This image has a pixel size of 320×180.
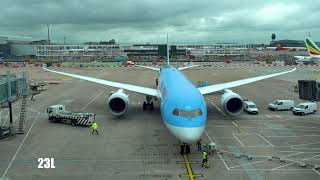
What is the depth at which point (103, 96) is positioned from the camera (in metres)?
56.4

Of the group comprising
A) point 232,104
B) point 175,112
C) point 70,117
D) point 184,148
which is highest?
point 175,112

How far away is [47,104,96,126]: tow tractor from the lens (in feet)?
116

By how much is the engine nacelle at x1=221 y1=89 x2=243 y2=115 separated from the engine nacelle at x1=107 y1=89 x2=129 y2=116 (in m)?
9.50

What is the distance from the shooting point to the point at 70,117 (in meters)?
36.0

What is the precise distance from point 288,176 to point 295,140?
30.0 feet

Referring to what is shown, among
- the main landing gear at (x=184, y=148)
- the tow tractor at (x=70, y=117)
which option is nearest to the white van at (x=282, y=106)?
the tow tractor at (x=70, y=117)

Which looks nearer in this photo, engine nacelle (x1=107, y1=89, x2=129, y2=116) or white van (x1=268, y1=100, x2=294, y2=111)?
engine nacelle (x1=107, y1=89, x2=129, y2=116)

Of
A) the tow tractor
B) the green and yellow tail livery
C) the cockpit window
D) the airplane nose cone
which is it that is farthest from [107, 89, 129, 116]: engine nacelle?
the green and yellow tail livery

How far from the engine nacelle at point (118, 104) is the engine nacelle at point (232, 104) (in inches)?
374

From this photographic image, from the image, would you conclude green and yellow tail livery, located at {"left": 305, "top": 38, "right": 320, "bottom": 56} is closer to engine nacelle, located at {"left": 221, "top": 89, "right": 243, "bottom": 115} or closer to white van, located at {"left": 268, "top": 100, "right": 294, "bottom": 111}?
white van, located at {"left": 268, "top": 100, "right": 294, "bottom": 111}

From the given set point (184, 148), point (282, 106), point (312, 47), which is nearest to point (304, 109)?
point (282, 106)

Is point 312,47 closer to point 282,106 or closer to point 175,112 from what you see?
point 282,106

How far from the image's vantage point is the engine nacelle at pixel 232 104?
37.0 metres

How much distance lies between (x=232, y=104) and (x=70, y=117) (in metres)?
15.5
